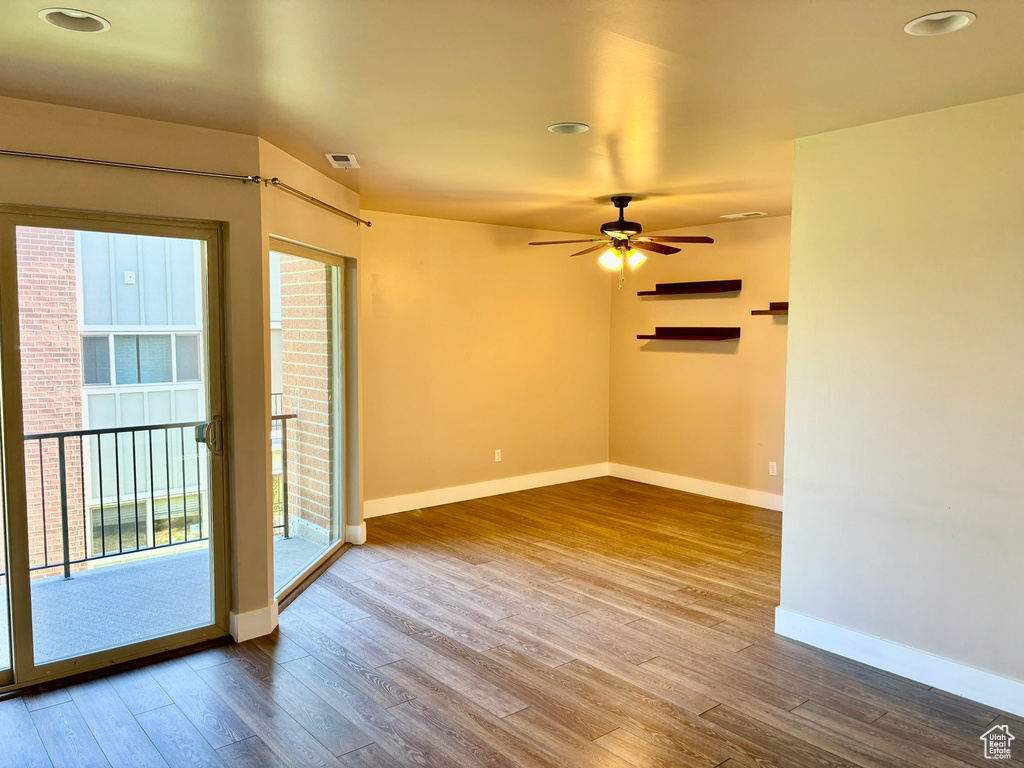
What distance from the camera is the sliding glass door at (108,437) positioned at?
2959 millimetres

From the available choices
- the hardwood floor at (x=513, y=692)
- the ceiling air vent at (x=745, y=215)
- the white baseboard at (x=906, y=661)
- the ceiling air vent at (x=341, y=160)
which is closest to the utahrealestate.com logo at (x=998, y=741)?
the hardwood floor at (x=513, y=692)

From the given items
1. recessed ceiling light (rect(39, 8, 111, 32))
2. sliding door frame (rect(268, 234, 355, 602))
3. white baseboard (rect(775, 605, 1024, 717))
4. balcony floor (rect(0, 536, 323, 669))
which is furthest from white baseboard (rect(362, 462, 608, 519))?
recessed ceiling light (rect(39, 8, 111, 32))

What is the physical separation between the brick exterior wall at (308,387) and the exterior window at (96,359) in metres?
0.97

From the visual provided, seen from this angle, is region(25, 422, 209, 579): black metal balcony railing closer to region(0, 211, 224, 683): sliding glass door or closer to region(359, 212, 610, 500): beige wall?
region(0, 211, 224, 683): sliding glass door

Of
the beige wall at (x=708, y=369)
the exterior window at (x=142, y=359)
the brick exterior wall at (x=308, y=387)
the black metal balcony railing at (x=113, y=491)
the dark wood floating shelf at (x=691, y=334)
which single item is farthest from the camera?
the dark wood floating shelf at (x=691, y=334)

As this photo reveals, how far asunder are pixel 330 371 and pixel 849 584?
341 cm

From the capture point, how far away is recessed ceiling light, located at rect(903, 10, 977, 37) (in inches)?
78.7

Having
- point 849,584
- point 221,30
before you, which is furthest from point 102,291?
point 849,584

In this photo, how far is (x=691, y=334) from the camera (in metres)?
6.43

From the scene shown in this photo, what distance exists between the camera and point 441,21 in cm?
205

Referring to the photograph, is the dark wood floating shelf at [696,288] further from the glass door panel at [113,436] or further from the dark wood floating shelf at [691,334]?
the glass door panel at [113,436]

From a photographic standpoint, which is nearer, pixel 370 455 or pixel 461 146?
pixel 461 146

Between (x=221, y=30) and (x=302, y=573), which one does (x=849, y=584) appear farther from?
(x=221, y=30)

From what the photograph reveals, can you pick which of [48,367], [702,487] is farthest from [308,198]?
[702,487]
